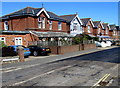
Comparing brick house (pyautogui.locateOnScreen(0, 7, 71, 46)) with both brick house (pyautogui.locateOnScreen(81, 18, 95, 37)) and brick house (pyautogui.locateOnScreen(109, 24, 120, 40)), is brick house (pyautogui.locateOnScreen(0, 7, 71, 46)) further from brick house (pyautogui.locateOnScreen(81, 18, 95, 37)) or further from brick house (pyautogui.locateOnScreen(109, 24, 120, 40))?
brick house (pyautogui.locateOnScreen(109, 24, 120, 40))

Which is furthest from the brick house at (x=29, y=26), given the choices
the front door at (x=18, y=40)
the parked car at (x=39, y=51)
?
the parked car at (x=39, y=51)

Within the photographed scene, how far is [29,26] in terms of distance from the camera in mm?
26766

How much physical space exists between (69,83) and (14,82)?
8.75 feet

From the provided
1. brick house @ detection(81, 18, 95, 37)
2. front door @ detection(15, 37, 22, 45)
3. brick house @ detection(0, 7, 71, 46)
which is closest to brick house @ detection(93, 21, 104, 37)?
brick house @ detection(81, 18, 95, 37)

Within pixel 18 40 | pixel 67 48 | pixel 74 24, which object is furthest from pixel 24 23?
pixel 74 24

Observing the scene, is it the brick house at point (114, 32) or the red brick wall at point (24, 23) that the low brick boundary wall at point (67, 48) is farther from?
the brick house at point (114, 32)

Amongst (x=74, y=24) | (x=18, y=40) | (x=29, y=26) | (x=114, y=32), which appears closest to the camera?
(x=18, y=40)

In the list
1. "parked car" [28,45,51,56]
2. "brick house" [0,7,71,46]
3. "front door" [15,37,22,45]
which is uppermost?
"brick house" [0,7,71,46]

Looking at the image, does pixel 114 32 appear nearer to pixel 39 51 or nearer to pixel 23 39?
pixel 23 39

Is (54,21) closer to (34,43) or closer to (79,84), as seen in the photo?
(34,43)

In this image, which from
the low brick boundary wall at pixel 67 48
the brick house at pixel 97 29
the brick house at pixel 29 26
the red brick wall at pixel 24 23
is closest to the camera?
the low brick boundary wall at pixel 67 48

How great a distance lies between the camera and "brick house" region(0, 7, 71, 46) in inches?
890

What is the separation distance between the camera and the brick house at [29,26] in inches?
890

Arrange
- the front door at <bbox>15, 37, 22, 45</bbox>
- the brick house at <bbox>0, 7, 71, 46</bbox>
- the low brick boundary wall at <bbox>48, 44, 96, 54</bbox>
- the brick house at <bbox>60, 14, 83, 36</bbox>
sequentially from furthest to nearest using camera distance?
the brick house at <bbox>60, 14, 83, 36</bbox>, the front door at <bbox>15, 37, 22, 45</bbox>, the brick house at <bbox>0, 7, 71, 46</bbox>, the low brick boundary wall at <bbox>48, 44, 96, 54</bbox>
